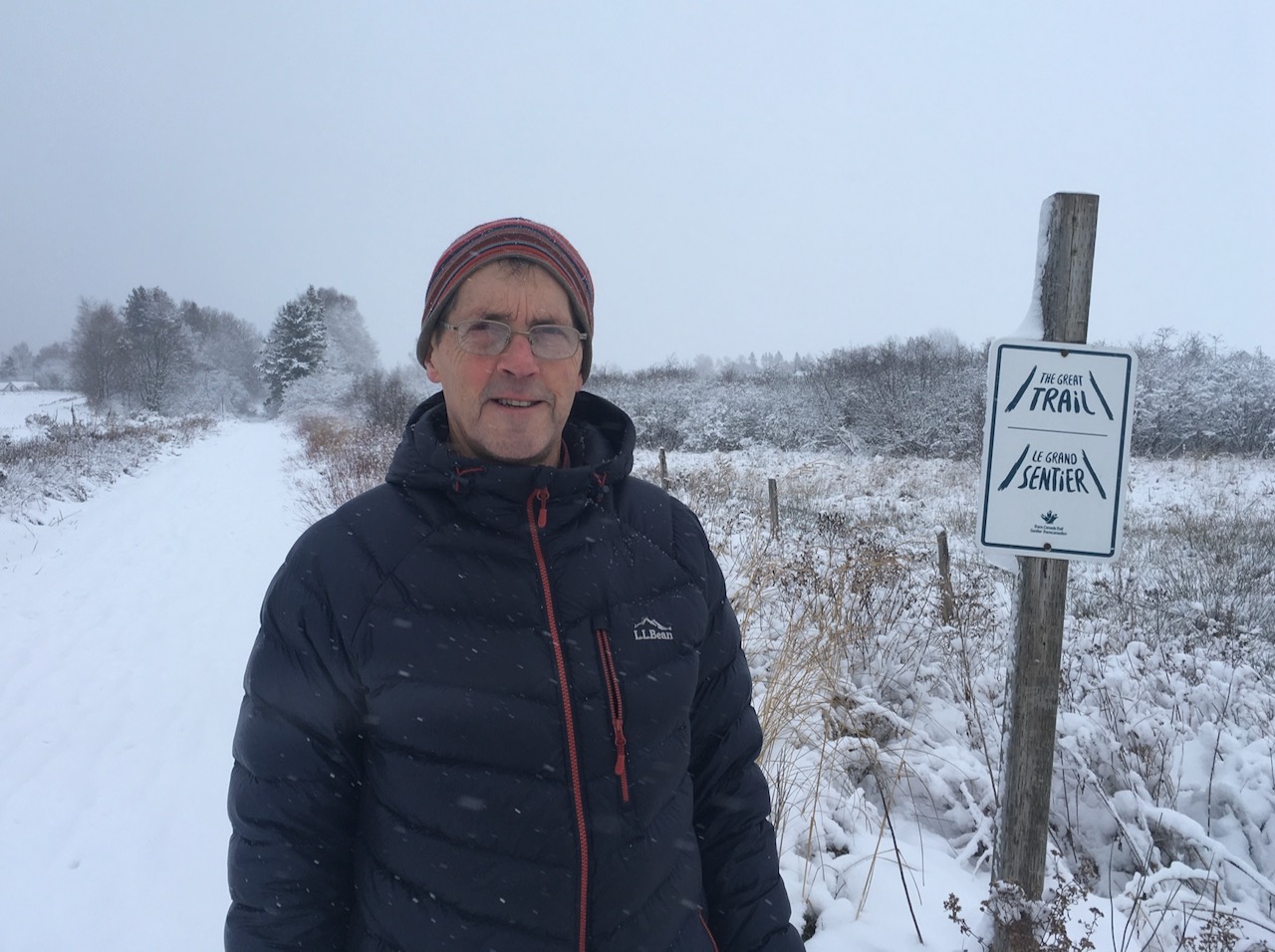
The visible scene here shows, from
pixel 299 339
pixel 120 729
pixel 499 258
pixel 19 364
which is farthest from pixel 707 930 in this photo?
pixel 19 364

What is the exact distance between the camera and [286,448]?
22.1m

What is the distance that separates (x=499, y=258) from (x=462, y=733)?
908mm

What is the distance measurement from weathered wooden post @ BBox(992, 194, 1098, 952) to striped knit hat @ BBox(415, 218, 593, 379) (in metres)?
1.22

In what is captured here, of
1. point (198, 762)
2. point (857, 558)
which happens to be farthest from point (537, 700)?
point (857, 558)

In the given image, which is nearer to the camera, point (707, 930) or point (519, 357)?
point (519, 357)

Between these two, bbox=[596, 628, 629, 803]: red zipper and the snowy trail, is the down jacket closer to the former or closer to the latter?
bbox=[596, 628, 629, 803]: red zipper

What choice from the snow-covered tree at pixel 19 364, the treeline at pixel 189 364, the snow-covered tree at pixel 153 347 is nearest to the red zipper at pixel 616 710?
the treeline at pixel 189 364

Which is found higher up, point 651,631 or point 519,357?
point 519,357

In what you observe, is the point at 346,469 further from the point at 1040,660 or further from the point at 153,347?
the point at 153,347

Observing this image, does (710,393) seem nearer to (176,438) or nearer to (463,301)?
(176,438)

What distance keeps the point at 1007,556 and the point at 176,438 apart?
100 feet

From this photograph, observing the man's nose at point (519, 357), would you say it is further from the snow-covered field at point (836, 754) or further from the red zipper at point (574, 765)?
the snow-covered field at point (836, 754)

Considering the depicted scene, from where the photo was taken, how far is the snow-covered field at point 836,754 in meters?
2.56

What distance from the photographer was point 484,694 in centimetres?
117
